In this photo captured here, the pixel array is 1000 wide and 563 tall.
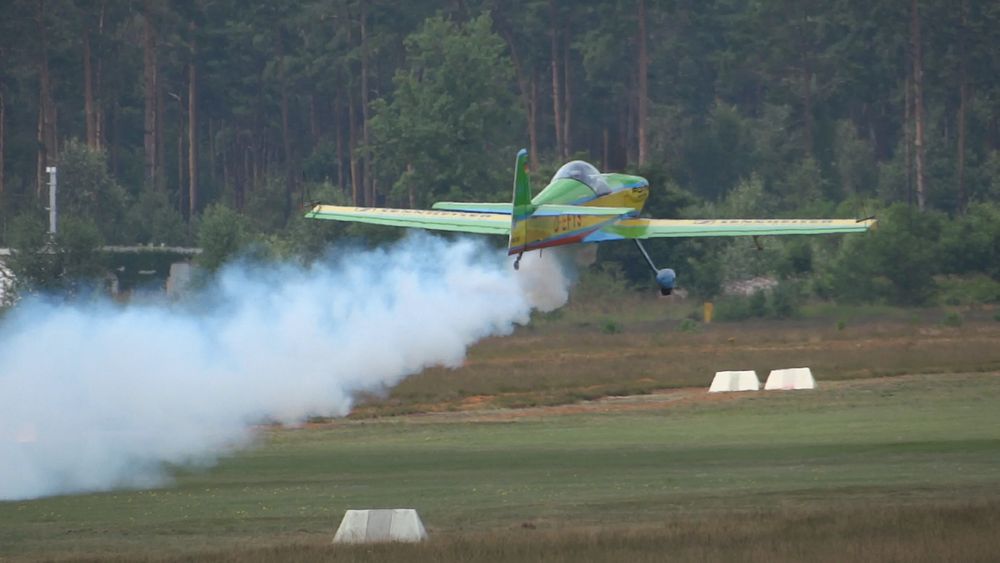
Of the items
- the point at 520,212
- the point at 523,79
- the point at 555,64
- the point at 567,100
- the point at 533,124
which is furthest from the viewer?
the point at 523,79

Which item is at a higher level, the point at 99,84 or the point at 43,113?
the point at 99,84

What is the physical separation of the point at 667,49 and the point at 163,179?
37.7m

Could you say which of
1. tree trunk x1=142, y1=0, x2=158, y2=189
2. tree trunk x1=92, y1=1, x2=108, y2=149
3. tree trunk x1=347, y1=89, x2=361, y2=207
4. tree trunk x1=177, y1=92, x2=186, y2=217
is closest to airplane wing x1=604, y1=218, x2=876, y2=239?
tree trunk x1=347, y1=89, x2=361, y2=207

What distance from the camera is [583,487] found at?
37.1 metres

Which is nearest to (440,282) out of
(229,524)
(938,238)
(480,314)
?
(480,314)

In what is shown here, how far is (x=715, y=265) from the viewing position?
271 ft

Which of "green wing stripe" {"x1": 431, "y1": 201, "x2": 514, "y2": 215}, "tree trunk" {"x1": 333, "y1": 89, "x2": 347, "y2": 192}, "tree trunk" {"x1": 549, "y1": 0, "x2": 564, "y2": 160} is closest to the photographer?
"green wing stripe" {"x1": 431, "y1": 201, "x2": 514, "y2": 215}

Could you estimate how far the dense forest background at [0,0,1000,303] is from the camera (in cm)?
11569

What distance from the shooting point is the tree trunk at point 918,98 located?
115 metres

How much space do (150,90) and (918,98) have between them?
52863 mm

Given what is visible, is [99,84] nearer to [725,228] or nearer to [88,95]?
[88,95]

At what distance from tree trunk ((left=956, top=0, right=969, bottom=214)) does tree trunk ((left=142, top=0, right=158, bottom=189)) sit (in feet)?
178

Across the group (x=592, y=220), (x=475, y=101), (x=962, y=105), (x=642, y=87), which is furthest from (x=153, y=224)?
(x=592, y=220)

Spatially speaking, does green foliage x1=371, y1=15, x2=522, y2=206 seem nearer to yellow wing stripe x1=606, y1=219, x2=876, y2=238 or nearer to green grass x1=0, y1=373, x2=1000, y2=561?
green grass x1=0, y1=373, x2=1000, y2=561
